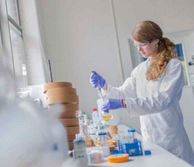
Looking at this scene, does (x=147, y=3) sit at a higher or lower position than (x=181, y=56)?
higher

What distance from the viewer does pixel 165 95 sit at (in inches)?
66.1

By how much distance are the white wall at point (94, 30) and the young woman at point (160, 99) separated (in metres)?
1.74

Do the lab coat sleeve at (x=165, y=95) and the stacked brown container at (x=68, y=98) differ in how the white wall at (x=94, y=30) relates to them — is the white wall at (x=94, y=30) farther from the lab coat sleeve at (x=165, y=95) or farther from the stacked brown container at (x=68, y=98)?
the stacked brown container at (x=68, y=98)

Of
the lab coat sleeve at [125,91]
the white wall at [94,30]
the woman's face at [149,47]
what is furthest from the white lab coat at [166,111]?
the white wall at [94,30]

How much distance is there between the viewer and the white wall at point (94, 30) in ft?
11.8

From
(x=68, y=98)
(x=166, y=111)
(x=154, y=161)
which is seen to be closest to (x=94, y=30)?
(x=166, y=111)

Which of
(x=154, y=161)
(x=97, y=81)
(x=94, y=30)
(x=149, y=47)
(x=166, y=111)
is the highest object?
(x=94, y=30)

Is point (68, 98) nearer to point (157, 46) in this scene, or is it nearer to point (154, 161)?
point (154, 161)

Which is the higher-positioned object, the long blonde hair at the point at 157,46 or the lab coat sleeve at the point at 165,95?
the long blonde hair at the point at 157,46

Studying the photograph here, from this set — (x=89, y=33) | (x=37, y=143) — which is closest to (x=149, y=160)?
(x=37, y=143)

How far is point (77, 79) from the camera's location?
3.59m

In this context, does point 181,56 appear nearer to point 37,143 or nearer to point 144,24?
point 144,24

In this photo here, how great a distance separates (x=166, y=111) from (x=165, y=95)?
0.12 metres

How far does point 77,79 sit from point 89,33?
59cm
